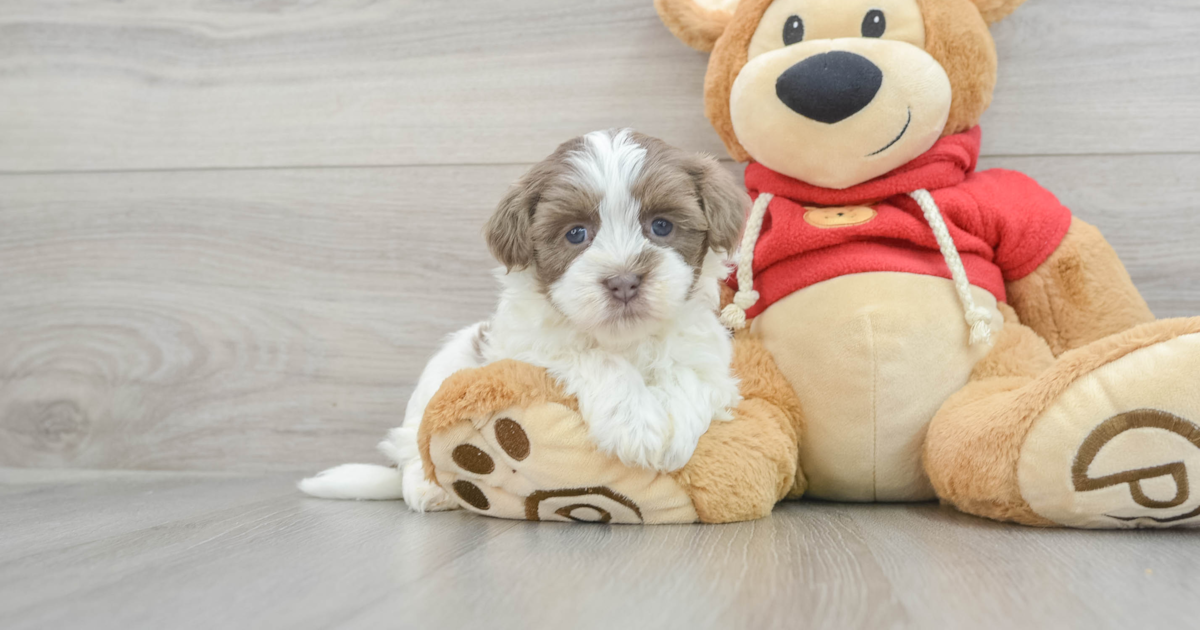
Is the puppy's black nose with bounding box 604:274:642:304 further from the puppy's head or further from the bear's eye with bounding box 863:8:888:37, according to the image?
the bear's eye with bounding box 863:8:888:37

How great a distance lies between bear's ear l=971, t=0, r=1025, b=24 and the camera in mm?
1455

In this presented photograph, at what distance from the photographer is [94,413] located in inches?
79.3

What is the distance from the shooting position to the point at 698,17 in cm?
156

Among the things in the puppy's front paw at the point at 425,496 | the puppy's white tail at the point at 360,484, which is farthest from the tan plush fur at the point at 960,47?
the puppy's white tail at the point at 360,484

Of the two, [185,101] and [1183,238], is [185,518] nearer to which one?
[185,101]

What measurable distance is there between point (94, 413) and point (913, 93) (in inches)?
79.9

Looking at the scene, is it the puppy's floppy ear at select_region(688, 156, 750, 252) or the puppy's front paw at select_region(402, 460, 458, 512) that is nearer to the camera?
the puppy's floppy ear at select_region(688, 156, 750, 252)

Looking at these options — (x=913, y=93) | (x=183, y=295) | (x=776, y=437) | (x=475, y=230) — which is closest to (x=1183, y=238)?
(x=913, y=93)

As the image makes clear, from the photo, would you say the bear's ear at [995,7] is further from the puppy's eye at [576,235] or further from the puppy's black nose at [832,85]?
the puppy's eye at [576,235]

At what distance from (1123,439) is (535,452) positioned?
0.80 meters

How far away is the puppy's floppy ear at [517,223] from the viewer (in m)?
1.25

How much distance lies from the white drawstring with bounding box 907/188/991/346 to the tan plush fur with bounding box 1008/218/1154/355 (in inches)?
6.6

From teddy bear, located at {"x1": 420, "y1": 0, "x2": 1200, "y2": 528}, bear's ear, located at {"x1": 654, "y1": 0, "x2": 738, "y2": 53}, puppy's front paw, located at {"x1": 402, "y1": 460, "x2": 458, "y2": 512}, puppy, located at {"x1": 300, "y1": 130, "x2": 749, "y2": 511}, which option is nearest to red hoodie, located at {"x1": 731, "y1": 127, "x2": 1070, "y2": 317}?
teddy bear, located at {"x1": 420, "y1": 0, "x2": 1200, "y2": 528}

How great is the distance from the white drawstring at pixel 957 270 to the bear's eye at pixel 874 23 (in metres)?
0.29
